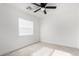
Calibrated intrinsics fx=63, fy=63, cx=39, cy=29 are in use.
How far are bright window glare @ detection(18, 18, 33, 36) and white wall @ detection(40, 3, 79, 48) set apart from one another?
4.27ft

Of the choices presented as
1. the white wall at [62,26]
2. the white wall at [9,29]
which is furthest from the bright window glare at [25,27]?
the white wall at [62,26]

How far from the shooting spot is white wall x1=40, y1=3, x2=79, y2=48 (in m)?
3.81

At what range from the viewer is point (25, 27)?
4238mm

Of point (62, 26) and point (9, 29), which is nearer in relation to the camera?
point (9, 29)

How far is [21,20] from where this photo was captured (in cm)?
388

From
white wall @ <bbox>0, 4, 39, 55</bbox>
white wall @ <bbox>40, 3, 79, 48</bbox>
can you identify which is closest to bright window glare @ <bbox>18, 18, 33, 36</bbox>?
white wall @ <bbox>0, 4, 39, 55</bbox>

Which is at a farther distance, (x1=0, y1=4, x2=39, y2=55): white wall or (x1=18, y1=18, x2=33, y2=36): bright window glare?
(x1=18, y1=18, x2=33, y2=36): bright window glare

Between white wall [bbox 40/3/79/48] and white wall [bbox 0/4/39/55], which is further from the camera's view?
white wall [bbox 40/3/79/48]

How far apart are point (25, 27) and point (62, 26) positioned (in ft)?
8.46

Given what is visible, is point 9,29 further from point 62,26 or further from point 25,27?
point 62,26

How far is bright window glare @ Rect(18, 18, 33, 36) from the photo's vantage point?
3811 mm

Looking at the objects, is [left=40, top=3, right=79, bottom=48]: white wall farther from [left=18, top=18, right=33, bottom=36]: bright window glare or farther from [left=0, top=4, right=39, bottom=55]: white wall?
[left=0, top=4, right=39, bottom=55]: white wall

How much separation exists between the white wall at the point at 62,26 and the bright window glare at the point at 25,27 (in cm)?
130

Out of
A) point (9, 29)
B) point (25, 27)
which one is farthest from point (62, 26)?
point (9, 29)
